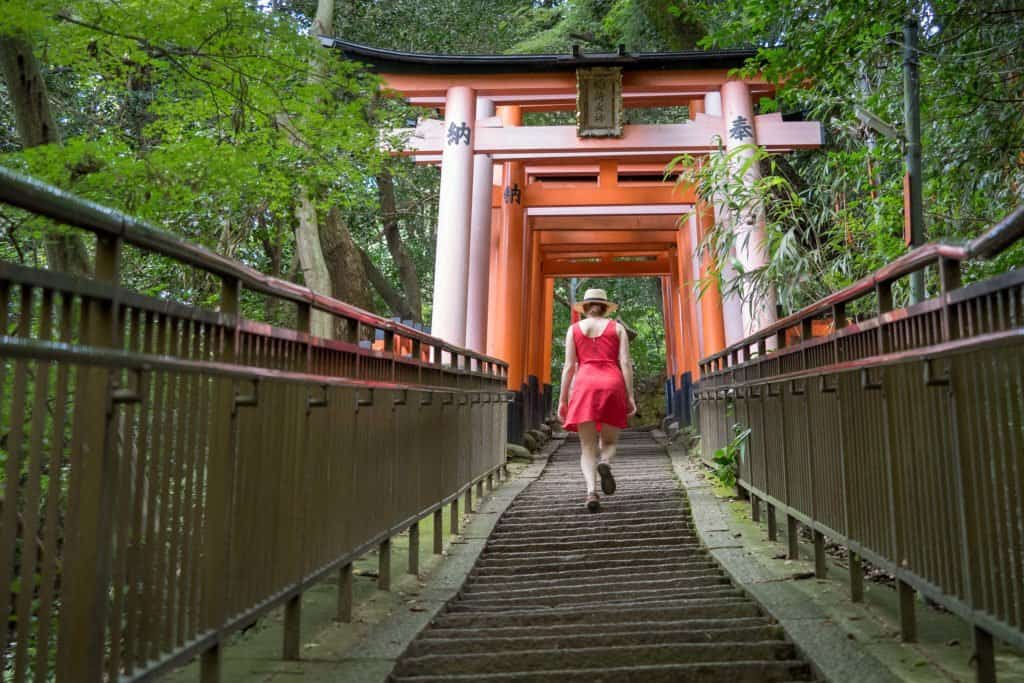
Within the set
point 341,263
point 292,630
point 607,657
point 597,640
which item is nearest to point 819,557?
point 597,640

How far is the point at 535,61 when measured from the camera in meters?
12.6

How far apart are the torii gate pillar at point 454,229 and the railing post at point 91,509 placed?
9955 millimetres

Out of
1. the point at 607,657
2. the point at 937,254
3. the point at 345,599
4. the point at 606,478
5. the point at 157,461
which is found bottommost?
the point at 607,657

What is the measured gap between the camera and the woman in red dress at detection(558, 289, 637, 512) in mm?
7086

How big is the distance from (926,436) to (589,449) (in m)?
4.34

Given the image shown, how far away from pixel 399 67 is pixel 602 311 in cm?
644

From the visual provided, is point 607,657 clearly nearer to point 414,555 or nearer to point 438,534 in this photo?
point 414,555

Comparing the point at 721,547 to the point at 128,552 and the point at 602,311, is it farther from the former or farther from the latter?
A: the point at 128,552

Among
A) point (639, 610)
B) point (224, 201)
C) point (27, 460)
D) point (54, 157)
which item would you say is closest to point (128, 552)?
point (27, 460)

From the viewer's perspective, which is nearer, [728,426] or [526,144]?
[728,426]

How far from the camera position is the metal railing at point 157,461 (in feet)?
5.78

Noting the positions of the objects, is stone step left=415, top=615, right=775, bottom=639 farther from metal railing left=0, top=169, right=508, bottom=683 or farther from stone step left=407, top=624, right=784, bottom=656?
metal railing left=0, top=169, right=508, bottom=683

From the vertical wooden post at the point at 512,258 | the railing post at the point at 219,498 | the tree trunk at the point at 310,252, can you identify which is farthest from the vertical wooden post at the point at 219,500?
the vertical wooden post at the point at 512,258

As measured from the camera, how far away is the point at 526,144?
1316 centimetres
